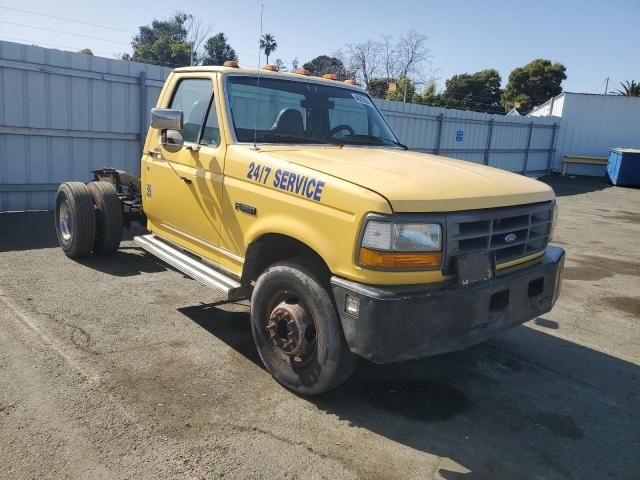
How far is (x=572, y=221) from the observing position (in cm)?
1247

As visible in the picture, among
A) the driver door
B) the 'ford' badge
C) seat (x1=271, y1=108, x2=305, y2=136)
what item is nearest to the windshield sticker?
seat (x1=271, y1=108, x2=305, y2=136)

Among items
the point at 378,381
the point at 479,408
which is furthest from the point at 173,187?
the point at 479,408

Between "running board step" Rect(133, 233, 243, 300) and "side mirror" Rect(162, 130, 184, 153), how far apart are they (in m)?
0.92

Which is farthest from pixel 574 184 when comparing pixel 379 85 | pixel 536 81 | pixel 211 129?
pixel 536 81

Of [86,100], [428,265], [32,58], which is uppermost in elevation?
[32,58]

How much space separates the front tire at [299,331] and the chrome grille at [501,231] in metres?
0.79

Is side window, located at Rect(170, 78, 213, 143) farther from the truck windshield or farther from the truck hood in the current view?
the truck hood

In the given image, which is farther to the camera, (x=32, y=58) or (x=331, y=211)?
(x=32, y=58)

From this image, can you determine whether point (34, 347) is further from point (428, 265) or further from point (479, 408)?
point (479, 408)

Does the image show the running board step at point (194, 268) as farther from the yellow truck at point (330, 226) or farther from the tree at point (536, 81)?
the tree at point (536, 81)

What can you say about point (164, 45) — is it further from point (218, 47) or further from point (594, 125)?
point (594, 125)

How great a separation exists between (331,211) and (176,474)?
1641mm

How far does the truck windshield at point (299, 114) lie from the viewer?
424 cm

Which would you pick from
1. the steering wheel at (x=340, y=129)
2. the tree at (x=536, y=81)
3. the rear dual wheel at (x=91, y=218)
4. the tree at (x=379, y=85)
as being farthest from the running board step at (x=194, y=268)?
the tree at (x=536, y=81)
